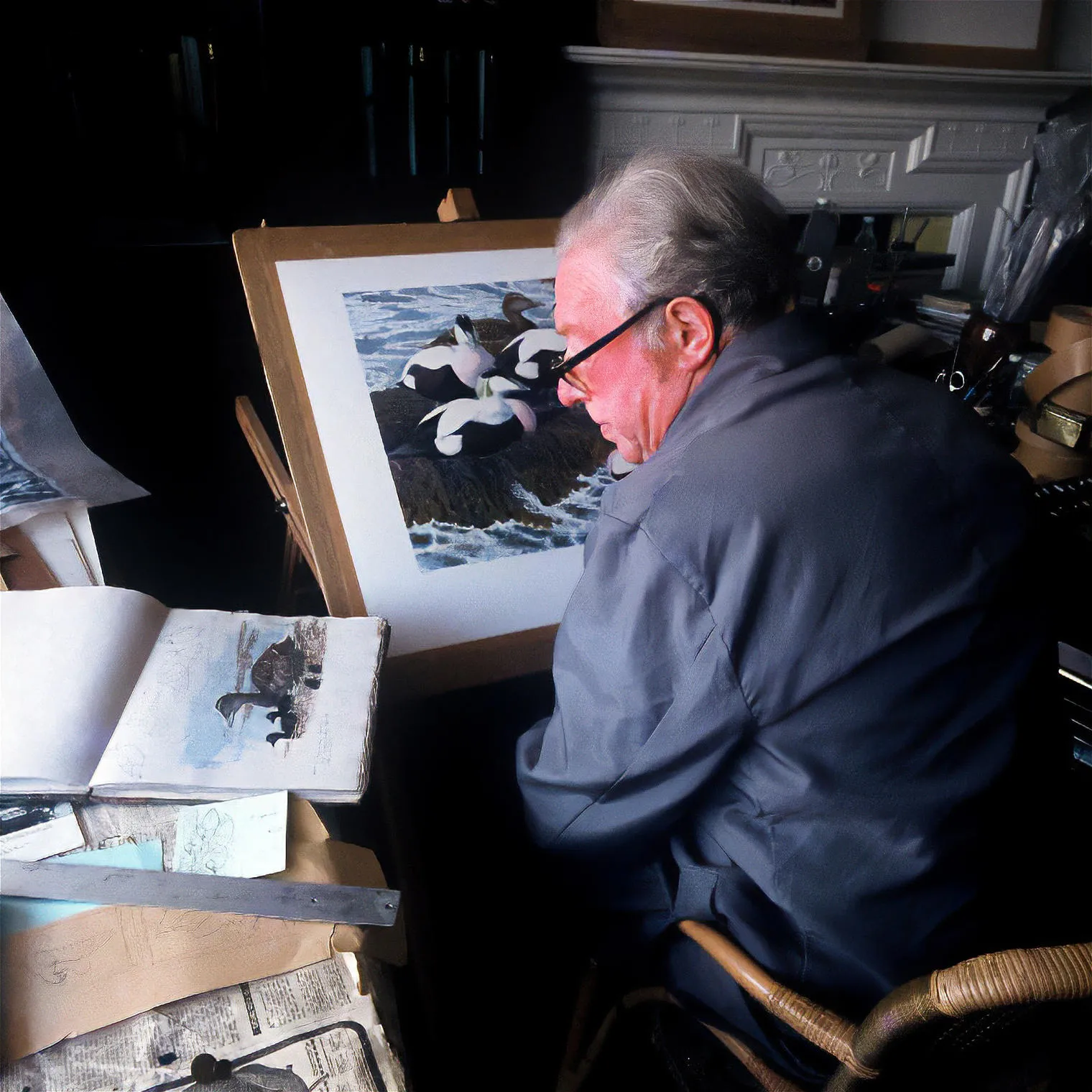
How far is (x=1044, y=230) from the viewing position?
1.68 metres

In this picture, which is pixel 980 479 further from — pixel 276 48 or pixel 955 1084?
pixel 276 48

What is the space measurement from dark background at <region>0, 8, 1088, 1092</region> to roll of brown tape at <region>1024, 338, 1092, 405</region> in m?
1.05

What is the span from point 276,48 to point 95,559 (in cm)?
80

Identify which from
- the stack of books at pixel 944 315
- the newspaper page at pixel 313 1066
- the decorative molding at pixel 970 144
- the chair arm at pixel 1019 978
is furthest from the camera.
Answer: the decorative molding at pixel 970 144

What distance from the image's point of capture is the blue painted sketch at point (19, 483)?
1.00m

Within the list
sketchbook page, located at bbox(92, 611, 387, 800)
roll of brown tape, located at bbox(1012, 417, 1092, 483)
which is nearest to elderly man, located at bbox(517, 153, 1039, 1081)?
sketchbook page, located at bbox(92, 611, 387, 800)

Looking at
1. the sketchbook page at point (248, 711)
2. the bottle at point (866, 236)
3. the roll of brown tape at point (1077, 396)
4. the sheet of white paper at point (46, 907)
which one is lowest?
the sheet of white paper at point (46, 907)

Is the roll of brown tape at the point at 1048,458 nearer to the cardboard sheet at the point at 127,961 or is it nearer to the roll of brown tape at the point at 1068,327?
the roll of brown tape at the point at 1068,327

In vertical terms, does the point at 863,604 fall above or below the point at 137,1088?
above

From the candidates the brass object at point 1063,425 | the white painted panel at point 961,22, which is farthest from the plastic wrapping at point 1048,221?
the brass object at point 1063,425

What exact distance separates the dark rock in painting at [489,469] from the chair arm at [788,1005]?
0.62 meters

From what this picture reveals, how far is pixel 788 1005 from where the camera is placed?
699 millimetres

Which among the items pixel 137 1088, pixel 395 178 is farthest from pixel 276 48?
pixel 137 1088

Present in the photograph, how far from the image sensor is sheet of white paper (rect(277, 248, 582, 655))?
1078mm
